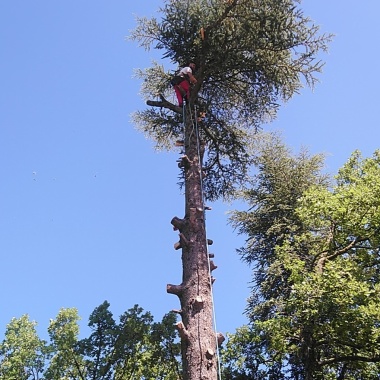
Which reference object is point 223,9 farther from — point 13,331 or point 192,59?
point 13,331

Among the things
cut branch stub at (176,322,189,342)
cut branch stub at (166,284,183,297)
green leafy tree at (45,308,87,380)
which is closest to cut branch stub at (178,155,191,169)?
cut branch stub at (166,284,183,297)

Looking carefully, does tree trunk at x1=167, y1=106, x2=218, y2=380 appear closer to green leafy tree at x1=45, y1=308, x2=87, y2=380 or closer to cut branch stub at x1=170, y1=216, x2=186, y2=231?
cut branch stub at x1=170, y1=216, x2=186, y2=231

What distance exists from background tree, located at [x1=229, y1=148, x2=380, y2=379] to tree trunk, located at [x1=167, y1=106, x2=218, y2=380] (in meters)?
2.12

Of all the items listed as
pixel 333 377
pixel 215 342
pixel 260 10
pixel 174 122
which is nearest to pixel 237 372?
pixel 333 377

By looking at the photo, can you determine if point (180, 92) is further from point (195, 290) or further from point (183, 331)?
point (183, 331)

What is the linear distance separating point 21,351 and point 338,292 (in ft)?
28.9

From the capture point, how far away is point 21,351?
38.9 ft

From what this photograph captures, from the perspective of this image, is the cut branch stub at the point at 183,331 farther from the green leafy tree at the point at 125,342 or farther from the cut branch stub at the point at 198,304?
the green leafy tree at the point at 125,342

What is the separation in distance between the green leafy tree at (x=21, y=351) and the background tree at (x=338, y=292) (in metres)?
5.72

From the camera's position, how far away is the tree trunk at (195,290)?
178 inches

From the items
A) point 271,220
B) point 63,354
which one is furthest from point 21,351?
point 271,220

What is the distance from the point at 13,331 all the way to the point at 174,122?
8.01m

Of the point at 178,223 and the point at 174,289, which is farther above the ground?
the point at 178,223

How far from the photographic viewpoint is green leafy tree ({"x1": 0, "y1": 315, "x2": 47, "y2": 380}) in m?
11.3
